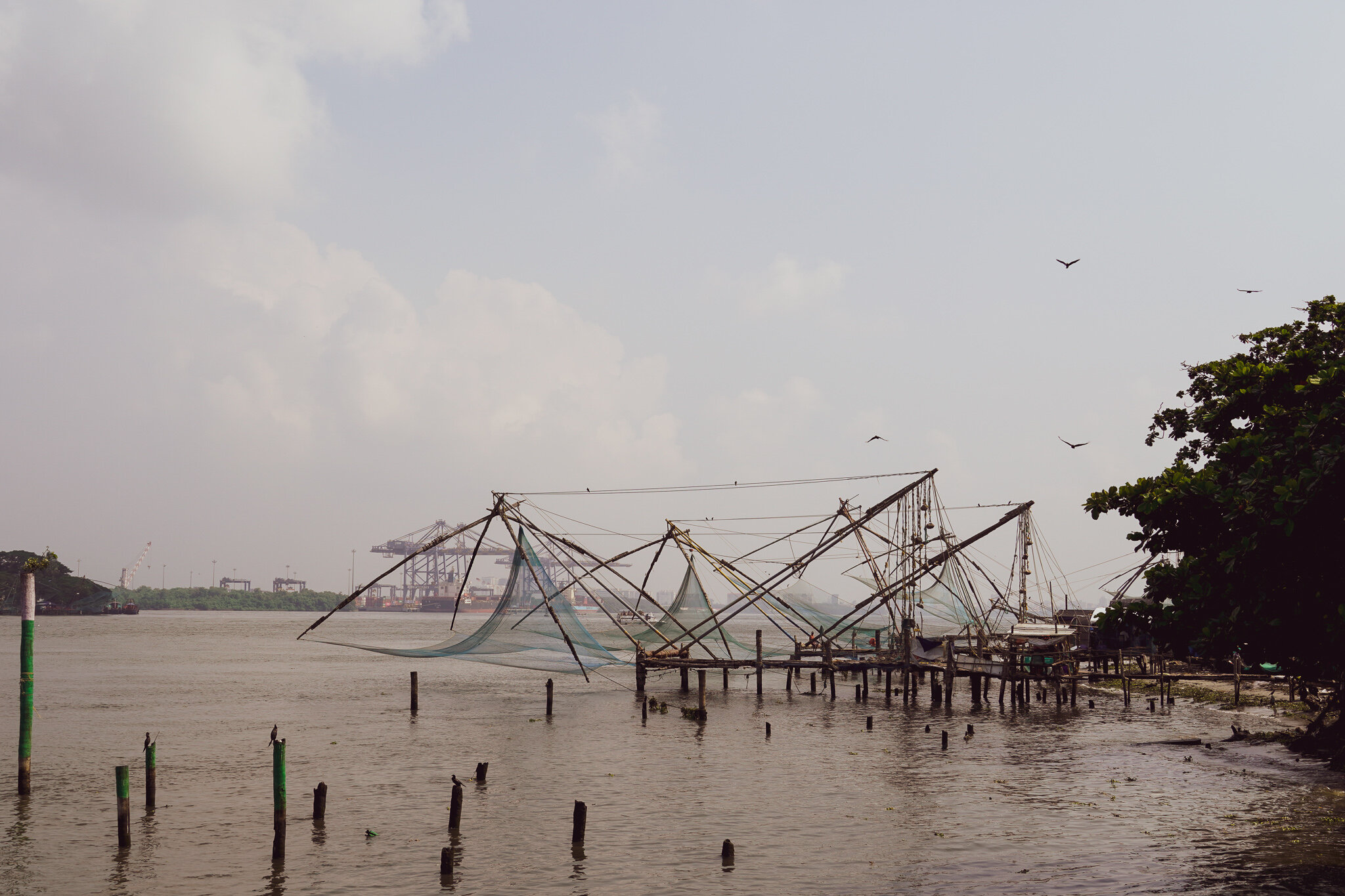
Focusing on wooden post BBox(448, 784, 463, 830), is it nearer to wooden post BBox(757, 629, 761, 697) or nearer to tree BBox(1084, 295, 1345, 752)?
tree BBox(1084, 295, 1345, 752)

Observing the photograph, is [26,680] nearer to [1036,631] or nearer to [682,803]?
[682,803]

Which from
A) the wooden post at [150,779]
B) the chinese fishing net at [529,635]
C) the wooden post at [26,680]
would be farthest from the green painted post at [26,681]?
the chinese fishing net at [529,635]

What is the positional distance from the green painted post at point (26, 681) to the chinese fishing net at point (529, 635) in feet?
50.7

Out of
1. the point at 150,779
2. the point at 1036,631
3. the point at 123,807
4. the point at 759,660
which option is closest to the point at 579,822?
the point at 123,807

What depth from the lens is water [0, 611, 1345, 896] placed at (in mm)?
14523

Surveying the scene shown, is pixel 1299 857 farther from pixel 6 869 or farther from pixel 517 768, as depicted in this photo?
pixel 6 869

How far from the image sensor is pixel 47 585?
5330 inches

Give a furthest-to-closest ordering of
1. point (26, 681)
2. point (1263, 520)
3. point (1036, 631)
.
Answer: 1. point (1036, 631)
2. point (26, 681)
3. point (1263, 520)

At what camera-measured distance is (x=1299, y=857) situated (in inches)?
585

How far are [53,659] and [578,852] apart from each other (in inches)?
2326

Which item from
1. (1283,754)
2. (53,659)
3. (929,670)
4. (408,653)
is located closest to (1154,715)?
(929,670)

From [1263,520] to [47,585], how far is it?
504 ft

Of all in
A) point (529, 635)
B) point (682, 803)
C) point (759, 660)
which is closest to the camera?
point (682, 803)

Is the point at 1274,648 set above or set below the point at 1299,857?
above
